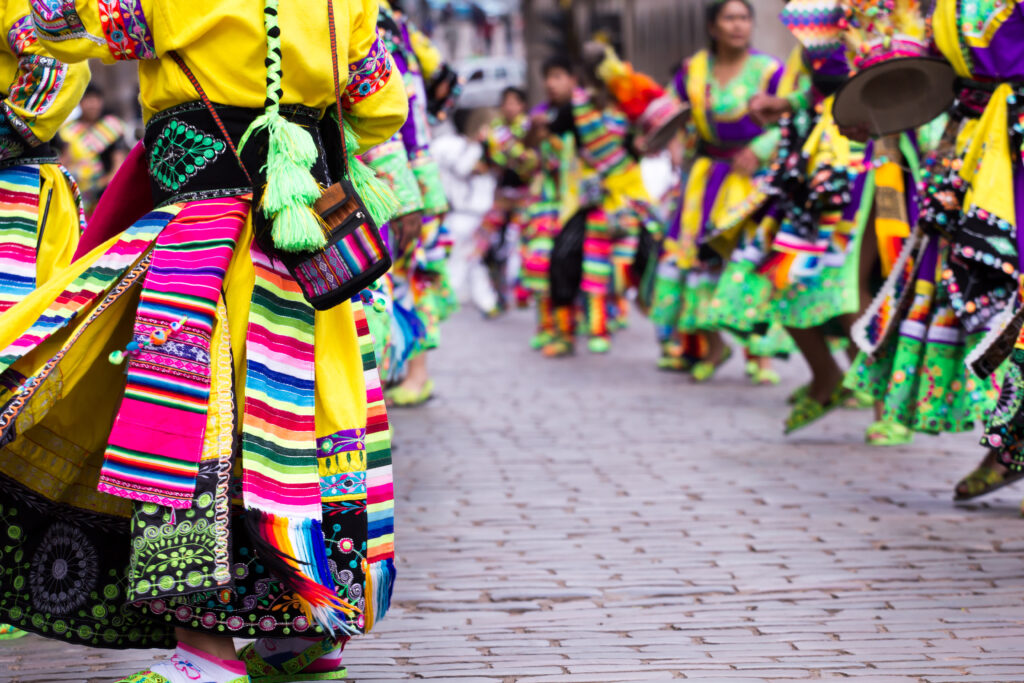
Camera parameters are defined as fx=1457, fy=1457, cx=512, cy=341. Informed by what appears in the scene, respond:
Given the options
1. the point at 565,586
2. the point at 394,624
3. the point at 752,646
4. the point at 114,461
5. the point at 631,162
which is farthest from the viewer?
the point at 631,162

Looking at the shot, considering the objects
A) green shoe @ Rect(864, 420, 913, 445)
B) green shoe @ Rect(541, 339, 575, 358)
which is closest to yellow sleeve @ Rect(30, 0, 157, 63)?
green shoe @ Rect(864, 420, 913, 445)

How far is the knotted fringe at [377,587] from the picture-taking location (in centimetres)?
322

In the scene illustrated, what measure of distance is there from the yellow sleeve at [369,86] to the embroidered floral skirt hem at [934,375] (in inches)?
102

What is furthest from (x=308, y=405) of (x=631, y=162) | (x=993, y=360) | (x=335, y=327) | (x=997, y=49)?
(x=631, y=162)

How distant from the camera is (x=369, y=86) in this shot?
3422mm

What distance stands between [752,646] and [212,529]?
5.12 feet

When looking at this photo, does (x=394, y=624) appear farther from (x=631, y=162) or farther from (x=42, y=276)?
(x=631, y=162)

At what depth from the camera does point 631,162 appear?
11.1 meters

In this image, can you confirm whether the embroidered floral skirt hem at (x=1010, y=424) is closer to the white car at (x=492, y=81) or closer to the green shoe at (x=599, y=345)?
the green shoe at (x=599, y=345)

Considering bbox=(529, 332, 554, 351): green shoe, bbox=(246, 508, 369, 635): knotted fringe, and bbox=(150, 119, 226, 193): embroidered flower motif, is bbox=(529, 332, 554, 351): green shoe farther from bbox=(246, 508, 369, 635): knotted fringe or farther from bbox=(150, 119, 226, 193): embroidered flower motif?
bbox=(246, 508, 369, 635): knotted fringe

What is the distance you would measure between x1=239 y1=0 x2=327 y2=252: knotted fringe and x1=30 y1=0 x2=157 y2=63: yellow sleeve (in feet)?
0.87

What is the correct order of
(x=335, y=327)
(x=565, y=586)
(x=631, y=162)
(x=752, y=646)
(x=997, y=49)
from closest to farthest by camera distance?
(x=335, y=327) → (x=752, y=646) → (x=565, y=586) → (x=997, y=49) → (x=631, y=162)

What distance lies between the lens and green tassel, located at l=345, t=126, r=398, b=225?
3.43 meters

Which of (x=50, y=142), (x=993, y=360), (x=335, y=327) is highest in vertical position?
(x=50, y=142)
